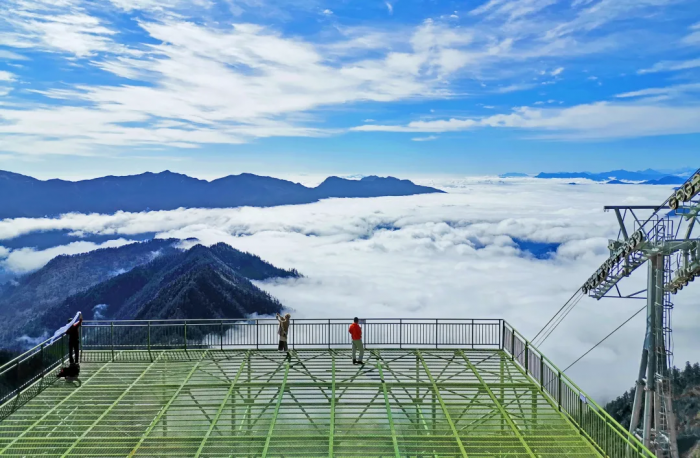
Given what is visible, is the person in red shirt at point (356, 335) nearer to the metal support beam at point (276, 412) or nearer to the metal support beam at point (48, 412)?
the metal support beam at point (276, 412)

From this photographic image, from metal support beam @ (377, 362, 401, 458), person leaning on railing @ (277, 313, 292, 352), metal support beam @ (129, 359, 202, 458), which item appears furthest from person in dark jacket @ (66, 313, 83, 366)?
metal support beam @ (377, 362, 401, 458)

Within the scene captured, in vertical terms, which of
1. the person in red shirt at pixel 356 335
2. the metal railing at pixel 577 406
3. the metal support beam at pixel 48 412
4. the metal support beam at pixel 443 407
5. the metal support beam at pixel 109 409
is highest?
the person in red shirt at pixel 356 335

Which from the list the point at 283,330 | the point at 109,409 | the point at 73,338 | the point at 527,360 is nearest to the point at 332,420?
the point at 283,330

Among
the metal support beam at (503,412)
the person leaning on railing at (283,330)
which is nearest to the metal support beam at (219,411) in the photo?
the person leaning on railing at (283,330)

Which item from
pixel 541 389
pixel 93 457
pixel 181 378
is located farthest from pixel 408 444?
pixel 181 378

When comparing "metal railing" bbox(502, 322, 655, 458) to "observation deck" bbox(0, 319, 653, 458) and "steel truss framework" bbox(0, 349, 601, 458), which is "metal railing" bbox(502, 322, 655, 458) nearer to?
"observation deck" bbox(0, 319, 653, 458)

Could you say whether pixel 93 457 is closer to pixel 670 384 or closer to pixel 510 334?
pixel 510 334

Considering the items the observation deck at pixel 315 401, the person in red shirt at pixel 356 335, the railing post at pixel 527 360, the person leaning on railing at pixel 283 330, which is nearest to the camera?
the observation deck at pixel 315 401

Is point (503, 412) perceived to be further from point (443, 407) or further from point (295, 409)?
point (295, 409)
